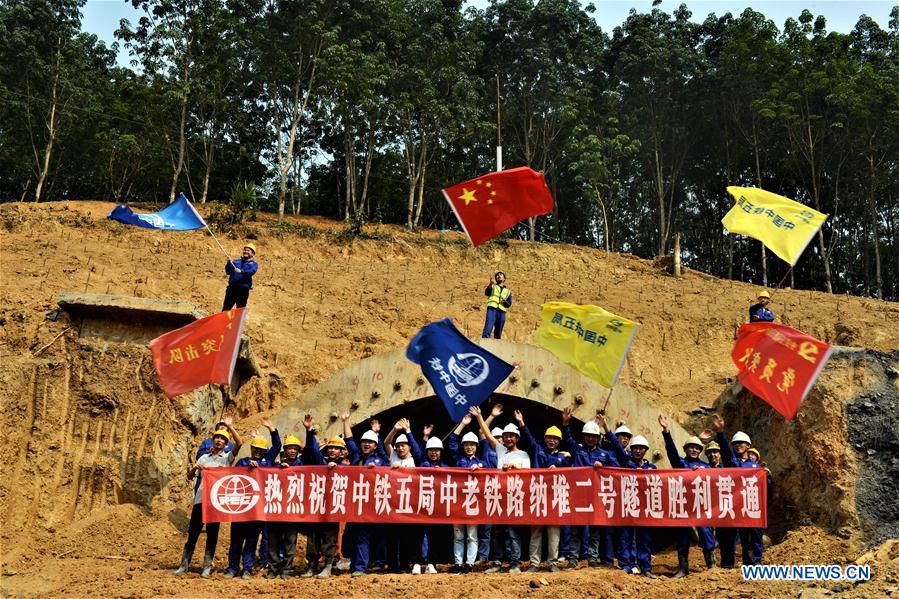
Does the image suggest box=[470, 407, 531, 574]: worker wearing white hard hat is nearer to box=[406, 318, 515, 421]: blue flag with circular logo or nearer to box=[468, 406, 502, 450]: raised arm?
box=[468, 406, 502, 450]: raised arm

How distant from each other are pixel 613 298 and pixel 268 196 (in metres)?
23.5

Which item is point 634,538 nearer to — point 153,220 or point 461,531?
point 461,531

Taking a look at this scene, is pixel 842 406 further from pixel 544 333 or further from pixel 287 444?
pixel 287 444

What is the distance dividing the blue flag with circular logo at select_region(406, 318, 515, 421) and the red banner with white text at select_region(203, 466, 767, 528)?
0.99 m

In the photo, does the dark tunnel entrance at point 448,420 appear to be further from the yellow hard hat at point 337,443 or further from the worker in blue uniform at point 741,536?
the yellow hard hat at point 337,443

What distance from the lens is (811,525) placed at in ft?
39.5

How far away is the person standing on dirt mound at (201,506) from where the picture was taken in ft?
34.6

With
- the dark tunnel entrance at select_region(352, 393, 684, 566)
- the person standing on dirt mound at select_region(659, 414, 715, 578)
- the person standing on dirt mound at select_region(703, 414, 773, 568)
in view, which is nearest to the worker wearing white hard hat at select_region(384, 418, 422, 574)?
the dark tunnel entrance at select_region(352, 393, 684, 566)

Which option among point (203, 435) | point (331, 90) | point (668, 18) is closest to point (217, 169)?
point (331, 90)

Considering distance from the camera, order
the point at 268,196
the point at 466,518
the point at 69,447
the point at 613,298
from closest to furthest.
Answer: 1. the point at 466,518
2. the point at 69,447
3. the point at 613,298
4. the point at 268,196

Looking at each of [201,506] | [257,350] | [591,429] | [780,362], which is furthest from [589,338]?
[257,350]

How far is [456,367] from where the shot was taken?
1147cm

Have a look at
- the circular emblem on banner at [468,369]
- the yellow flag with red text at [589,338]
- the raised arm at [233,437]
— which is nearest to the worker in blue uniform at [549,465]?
the circular emblem on banner at [468,369]

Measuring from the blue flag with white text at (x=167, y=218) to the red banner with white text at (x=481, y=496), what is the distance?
481 cm
